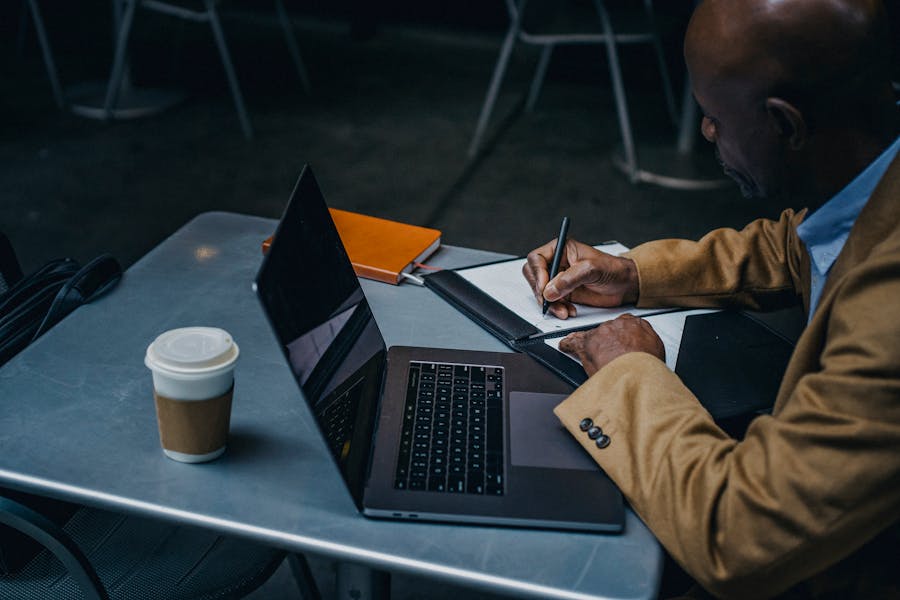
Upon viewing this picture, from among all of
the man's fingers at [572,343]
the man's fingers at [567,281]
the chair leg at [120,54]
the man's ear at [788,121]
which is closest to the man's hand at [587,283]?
the man's fingers at [567,281]

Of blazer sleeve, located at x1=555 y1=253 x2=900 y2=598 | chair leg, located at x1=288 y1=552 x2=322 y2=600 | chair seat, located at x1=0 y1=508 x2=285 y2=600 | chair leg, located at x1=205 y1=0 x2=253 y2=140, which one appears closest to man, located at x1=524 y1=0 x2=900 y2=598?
blazer sleeve, located at x1=555 y1=253 x2=900 y2=598

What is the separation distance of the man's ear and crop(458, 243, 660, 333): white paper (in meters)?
0.40

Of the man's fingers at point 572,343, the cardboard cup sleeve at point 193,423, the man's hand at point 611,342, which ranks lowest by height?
the man's fingers at point 572,343

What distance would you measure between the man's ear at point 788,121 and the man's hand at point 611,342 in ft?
0.96

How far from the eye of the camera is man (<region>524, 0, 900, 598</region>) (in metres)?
0.78

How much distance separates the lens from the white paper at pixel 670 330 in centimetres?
115

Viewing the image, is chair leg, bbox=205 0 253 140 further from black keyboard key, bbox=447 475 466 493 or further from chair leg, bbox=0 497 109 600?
black keyboard key, bbox=447 475 466 493

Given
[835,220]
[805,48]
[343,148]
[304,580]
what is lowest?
[343,148]

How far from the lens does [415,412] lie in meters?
1.01

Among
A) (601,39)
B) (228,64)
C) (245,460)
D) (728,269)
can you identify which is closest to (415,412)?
(245,460)

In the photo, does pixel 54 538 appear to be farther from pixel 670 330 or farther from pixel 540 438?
pixel 670 330

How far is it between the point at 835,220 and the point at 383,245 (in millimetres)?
683

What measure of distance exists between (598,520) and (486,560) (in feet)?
0.40

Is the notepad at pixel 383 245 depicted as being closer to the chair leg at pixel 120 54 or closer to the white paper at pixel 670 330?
the white paper at pixel 670 330
